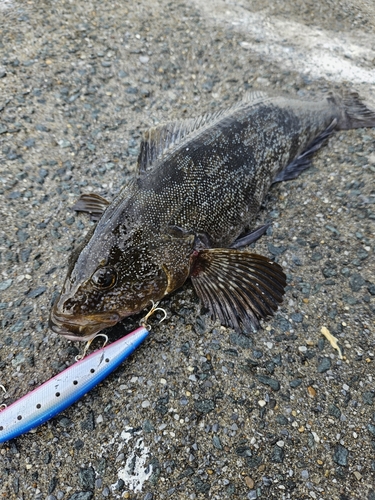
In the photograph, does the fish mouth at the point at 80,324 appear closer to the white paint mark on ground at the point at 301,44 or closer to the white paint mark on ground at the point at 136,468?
the white paint mark on ground at the point at 136,468

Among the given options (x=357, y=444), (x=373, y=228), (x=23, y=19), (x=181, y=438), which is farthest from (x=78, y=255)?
(x=23, y=19)

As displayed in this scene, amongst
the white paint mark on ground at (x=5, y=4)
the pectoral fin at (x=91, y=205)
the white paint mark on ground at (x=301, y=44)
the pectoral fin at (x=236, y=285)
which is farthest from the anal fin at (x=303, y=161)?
the white paint mark on ground at (x=5, y=4)

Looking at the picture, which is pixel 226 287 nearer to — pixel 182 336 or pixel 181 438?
pixel 182 336

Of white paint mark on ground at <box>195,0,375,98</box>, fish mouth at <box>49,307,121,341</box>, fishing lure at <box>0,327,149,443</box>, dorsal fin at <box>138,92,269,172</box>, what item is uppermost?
white paint mark on ground at <box>195,0,375,98</box>

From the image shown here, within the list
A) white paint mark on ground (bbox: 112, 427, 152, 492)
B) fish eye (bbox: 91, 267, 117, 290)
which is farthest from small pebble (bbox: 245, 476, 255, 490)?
fish eye (bbox: 91, 267, 117, 290)

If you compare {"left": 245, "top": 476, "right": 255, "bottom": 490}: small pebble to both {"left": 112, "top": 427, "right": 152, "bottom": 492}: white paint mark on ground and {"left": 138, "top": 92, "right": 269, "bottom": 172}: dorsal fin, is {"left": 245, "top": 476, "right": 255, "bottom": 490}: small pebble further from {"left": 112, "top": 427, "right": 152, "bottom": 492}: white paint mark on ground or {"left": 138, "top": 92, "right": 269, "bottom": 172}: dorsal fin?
{"left": 138, "top": 92, "right": 269, "bottom": 172}: dorsal fin

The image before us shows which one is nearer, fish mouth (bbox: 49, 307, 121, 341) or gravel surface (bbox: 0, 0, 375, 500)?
gravel surface (bbox: 0, 0, 375, 500)

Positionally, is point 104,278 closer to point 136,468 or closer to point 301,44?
point 136,468
